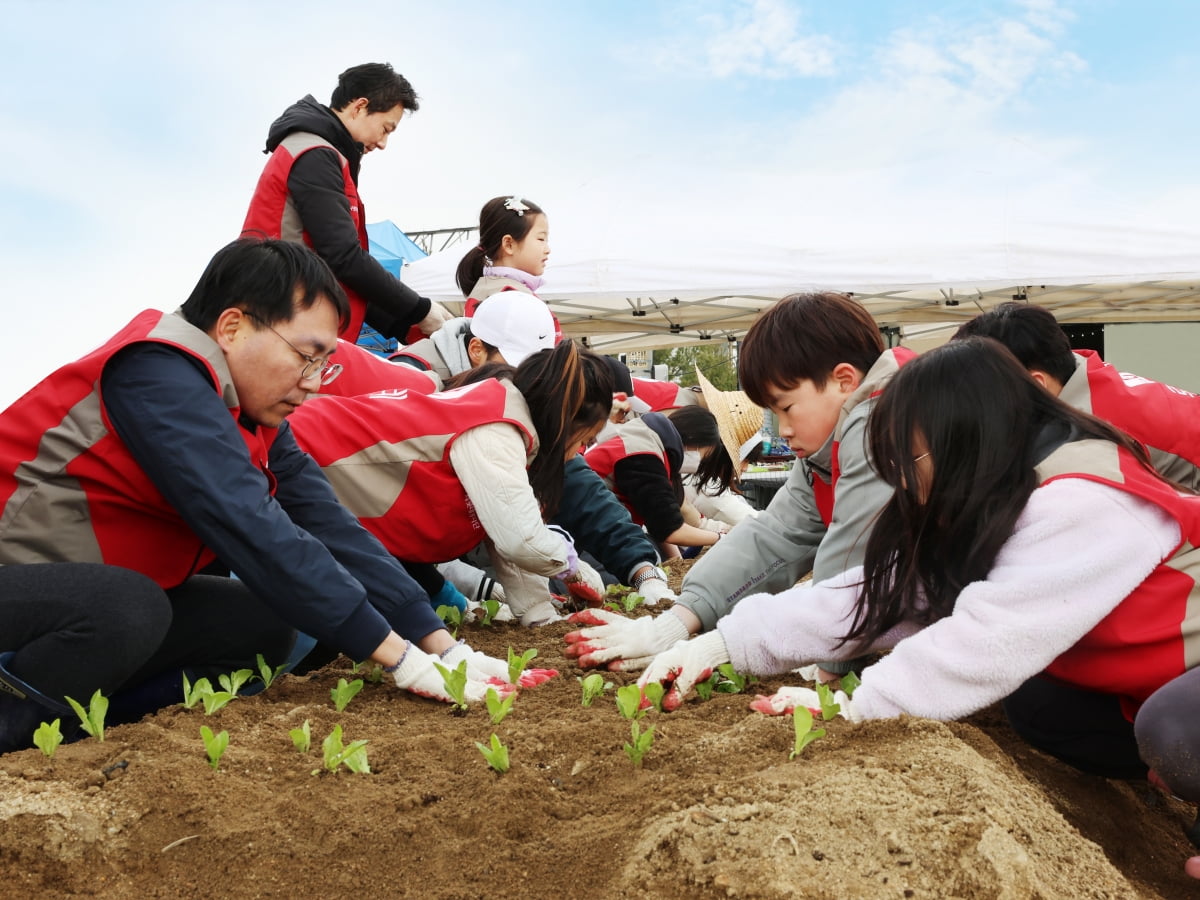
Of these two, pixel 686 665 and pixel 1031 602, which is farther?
pixel 686 665

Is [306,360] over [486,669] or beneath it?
over

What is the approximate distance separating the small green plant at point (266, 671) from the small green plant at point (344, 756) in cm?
77

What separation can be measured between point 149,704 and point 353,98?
301cm

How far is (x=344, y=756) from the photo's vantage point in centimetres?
196

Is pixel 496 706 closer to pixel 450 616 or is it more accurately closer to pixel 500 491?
pixel 500 491

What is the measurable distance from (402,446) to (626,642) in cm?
104

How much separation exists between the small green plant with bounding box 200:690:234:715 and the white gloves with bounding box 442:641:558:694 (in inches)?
21.5

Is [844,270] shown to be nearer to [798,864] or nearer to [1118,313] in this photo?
[1118,313]

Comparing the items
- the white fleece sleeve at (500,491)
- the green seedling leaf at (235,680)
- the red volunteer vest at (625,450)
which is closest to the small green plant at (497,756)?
the green seedling leaf at (235,680)

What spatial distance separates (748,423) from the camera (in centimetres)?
701

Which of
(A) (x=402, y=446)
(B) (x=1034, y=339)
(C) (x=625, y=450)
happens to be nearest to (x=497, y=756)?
(A) (x=402, y=446)

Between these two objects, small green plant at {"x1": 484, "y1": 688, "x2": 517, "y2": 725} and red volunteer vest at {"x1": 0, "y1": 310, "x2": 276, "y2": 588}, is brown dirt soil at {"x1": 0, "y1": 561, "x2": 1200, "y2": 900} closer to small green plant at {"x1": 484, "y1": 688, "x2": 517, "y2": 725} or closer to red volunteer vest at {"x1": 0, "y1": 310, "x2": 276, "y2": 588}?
small green plant at {"x1": 484, "y1": 688, "x2": 517, "y2": 725}

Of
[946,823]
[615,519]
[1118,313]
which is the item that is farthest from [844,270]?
[946,823]

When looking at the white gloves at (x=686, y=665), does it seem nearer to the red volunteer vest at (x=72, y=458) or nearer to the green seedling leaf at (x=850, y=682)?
the green seedling leaf at (x=850, y=682)
